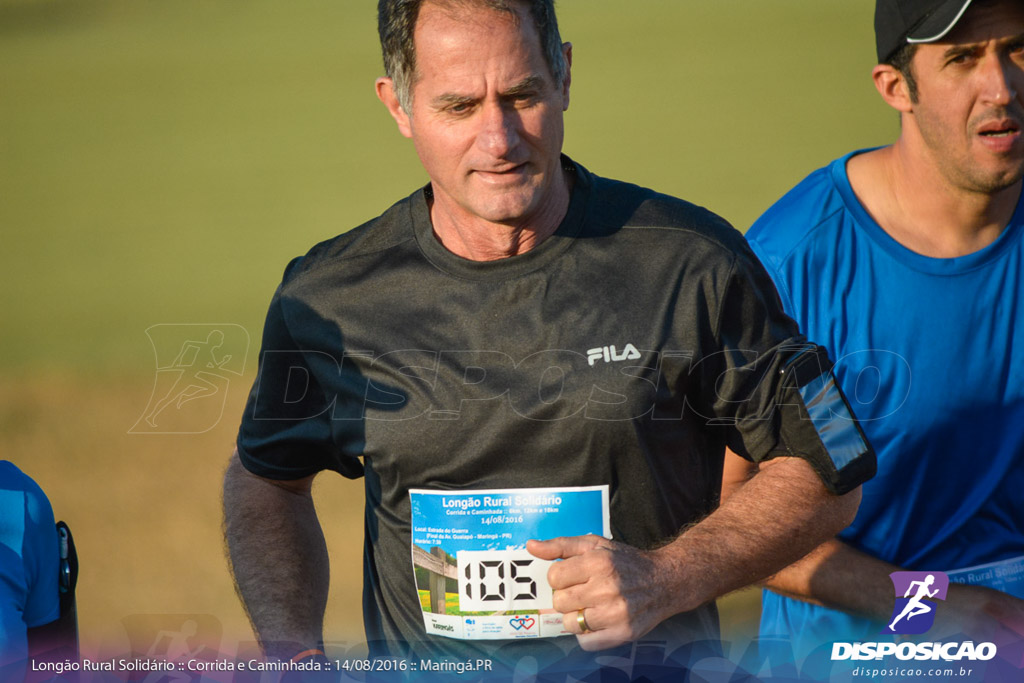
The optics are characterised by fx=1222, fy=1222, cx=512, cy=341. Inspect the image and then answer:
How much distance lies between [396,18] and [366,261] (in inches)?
20.0

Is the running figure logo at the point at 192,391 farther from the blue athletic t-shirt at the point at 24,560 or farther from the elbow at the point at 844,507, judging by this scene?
the elbow at the point at 844,507

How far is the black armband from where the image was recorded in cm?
231

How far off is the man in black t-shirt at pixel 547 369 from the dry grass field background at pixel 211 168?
67 centimetres

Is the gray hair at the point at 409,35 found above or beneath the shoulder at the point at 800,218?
above

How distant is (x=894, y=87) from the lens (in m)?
2.92

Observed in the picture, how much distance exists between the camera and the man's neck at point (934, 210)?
9.31 ft

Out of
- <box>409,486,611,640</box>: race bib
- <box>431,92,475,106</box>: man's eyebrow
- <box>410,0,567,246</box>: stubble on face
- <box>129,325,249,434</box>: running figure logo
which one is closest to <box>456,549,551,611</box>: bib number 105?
<box>409,486,611,640</box>: race bib

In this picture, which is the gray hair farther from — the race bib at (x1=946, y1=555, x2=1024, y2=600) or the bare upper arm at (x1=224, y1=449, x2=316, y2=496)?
the race bib at (x1=946, y1=555, x2=1024, y2=600)

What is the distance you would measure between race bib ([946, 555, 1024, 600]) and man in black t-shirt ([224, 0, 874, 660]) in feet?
1.94

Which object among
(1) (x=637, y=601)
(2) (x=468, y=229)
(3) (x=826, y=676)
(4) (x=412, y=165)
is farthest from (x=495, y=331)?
(4) (x=412, y=165)

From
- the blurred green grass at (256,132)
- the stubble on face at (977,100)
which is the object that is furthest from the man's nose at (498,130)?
the blurred green grass at (256,132)

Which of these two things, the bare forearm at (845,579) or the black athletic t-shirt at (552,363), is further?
the bare forearm at (845,579)

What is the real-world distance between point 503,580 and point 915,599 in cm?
102

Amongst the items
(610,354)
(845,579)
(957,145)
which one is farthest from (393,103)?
(845,579)
